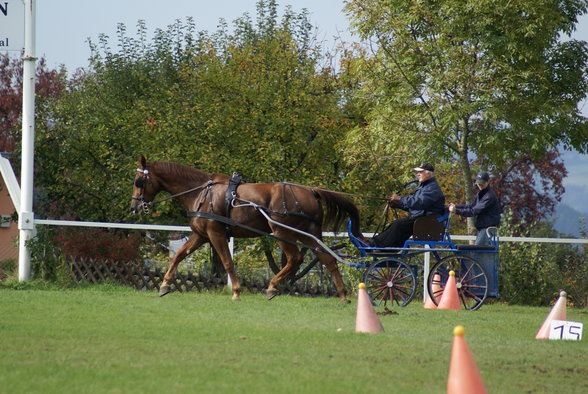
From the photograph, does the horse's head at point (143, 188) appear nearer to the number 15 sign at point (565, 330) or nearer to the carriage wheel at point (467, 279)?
the carriage wheel at point (467, 279)

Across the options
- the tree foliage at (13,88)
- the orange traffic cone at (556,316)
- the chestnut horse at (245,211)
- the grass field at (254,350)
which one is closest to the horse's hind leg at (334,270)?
the chestnut horse at (245,211)

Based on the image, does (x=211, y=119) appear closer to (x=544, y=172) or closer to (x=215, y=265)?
(x=215, y=265)

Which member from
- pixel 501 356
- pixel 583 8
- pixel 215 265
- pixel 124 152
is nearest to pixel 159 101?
pixel 124 152

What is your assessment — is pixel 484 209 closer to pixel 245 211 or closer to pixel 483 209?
pixel 483 209

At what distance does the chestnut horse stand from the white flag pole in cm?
277

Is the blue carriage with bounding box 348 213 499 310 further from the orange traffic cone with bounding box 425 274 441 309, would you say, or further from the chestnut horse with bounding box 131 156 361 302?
the chestnut horse with bounding box 131 156 361 302

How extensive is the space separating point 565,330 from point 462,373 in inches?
165

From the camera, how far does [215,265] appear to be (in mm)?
17625

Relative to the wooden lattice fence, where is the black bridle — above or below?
above

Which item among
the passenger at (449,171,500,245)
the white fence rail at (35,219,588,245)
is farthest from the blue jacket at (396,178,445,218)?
the white fence rail at (35,219,588,245)

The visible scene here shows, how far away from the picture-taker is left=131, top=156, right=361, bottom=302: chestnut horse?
12633 millimetres

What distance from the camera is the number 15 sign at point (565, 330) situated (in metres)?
9.16

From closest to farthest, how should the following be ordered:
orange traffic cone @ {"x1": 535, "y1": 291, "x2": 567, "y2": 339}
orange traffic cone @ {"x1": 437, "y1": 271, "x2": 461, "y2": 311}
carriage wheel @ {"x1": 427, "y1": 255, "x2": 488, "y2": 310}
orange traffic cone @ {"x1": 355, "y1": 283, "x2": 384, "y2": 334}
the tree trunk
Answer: orange traffic cone @ {"x1": 355, "y1": 283, "x2": 384, "y2": 334} → orange traffic cone @ {"x1": 535, "y1": 291, "x2": 567, "y2": 339} → orange traffic cone @ {"x1": 437, "y1": 271, "x2": 461, "y2": 311} → carriage wheel @ {"x1": 427, "y1": 255, "x2": 488, "y2": 310} → the tree trunk

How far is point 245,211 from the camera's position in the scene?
12773mm
